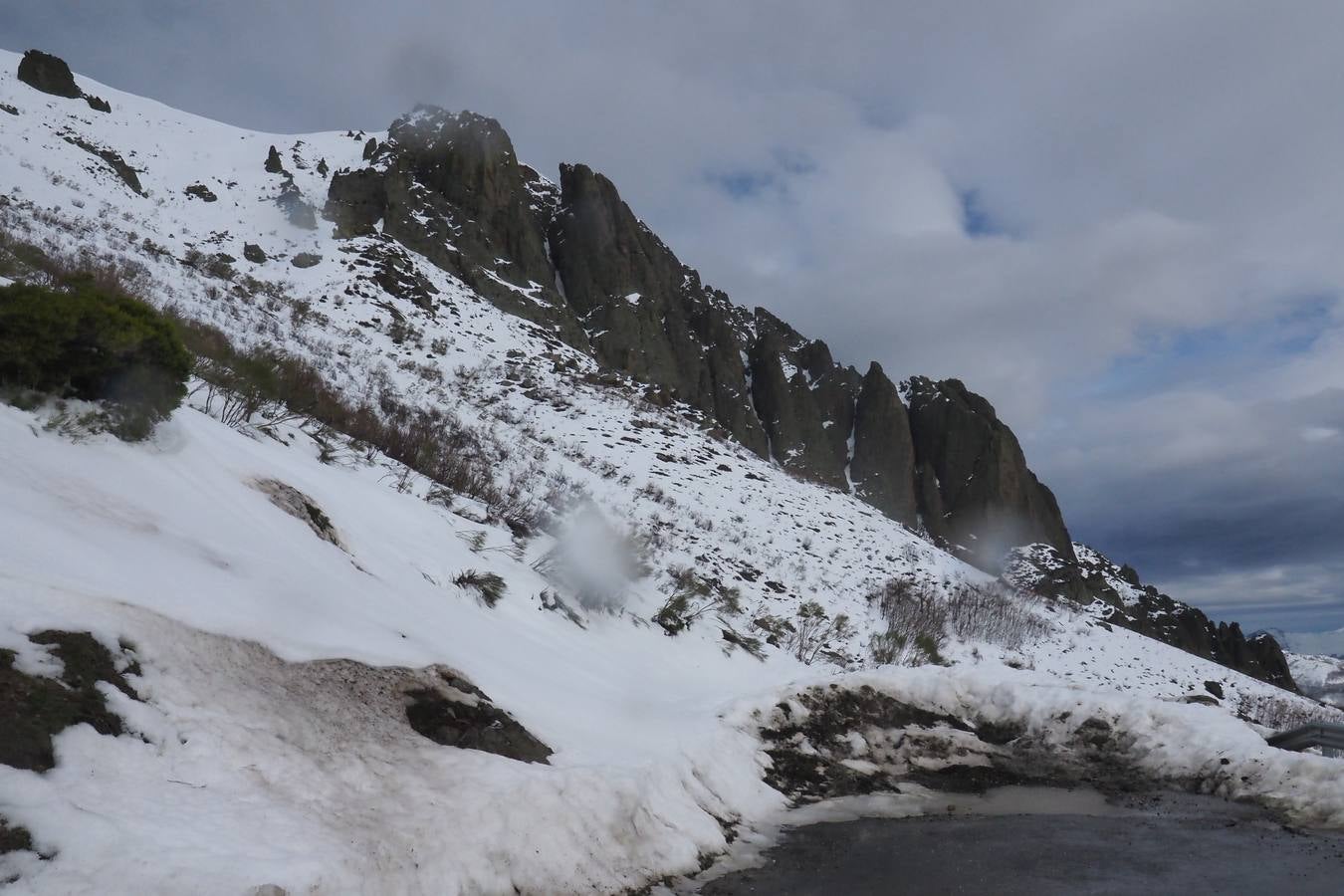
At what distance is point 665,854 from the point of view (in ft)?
13.7

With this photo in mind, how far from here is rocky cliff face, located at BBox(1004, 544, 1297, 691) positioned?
39.3m

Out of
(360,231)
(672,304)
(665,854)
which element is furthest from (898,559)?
(672,304)

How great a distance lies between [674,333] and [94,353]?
1980 inches

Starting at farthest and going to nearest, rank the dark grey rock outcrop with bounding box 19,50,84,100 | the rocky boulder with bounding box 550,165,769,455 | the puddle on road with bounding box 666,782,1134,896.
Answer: the rocky boulder with bounding box 550,165,769,455 < the dark grey rock outcrop with bounding box 19,50,84,100 < the puddle on road with bounding box 666,782,1134,896

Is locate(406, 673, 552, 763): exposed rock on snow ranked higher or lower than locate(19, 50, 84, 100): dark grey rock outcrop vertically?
lower

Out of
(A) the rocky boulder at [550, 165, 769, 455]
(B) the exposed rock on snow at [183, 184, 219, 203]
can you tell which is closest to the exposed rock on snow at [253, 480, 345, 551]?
(B) the exposed rock on snow at [183, 184, 219, 203]

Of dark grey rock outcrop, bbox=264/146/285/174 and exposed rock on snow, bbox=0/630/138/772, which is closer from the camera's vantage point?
exposed rock on snow, bbox=0/630/138/772

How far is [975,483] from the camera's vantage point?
5656 centimetres

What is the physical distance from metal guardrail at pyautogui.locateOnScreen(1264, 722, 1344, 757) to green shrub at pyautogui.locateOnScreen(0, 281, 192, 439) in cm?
887

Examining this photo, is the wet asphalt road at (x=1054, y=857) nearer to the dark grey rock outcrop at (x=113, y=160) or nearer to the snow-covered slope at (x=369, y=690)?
the snow-covered slope at (x=369, y=690)

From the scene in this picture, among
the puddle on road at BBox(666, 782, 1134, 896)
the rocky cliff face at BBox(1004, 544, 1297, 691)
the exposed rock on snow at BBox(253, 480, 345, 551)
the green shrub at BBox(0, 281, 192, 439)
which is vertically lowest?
the puddle on road at BBox(666, 782, 1134, 896)

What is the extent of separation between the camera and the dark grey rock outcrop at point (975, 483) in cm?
5506

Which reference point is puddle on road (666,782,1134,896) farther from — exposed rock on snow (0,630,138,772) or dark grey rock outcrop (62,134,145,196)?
dark grey rock outcrop (62,134,145,196)

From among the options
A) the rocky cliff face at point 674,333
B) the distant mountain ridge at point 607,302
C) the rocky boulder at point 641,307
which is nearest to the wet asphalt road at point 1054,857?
the distant mountain ridge at point 607,302
